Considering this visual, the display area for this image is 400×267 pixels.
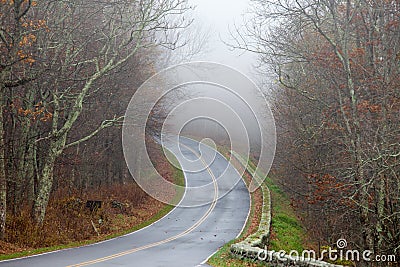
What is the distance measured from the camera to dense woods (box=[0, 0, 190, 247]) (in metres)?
15.5

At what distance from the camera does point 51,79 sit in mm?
19078

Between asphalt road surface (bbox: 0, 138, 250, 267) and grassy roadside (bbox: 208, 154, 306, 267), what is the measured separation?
1.56 ft

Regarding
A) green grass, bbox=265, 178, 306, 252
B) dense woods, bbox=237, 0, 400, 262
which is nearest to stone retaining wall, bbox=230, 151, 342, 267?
green grass, bbox=265, 178, 306, 252

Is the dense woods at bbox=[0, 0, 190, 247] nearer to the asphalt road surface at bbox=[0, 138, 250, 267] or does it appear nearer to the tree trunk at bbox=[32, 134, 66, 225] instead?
the tree trunk at bbox=[32, 134, 66, 225]

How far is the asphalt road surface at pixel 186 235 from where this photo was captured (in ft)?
43.9

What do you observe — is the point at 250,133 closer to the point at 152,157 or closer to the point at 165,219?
the point at 165,219

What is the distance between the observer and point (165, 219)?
84.6 ft

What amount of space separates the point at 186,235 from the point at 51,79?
28.7 ft

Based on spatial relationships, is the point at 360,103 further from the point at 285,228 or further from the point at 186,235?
the point at 285,228

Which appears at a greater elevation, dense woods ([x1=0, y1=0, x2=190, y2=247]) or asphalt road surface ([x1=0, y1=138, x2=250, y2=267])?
dense woods ([x1=0, y1=0, x2=190, y2=247])

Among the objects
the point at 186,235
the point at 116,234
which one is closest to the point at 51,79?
the point at 116,234

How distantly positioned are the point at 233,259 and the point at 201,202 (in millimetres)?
16486

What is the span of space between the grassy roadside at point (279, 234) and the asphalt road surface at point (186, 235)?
47cm

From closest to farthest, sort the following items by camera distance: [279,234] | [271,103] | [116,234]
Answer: [279,234] < [116,234] < [271,103]
